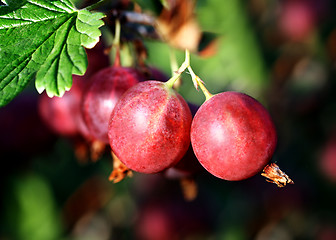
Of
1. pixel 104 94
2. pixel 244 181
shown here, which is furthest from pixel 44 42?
pixel 244 181

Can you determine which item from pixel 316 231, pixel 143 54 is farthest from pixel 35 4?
pixel 316 231

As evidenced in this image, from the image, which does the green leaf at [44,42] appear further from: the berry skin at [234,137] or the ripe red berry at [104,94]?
the berry skin at [234,137]

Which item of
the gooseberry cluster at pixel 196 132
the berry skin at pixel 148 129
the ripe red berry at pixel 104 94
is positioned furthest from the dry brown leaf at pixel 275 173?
the ripe red berry at pixel 104 94

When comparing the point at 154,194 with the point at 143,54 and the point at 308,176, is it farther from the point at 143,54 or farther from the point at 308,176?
the point at 143,54

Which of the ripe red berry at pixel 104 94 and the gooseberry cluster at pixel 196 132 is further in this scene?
the ripe red berry at pixel 104 94

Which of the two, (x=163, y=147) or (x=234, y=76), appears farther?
(x=234, y=76)
